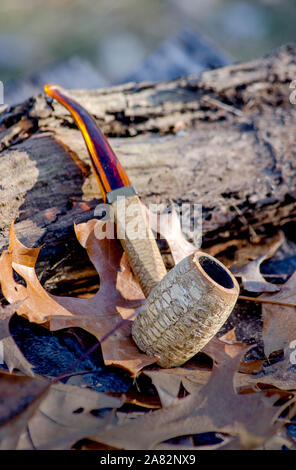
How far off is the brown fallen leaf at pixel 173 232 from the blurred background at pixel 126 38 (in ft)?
6.69

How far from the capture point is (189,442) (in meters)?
1.05

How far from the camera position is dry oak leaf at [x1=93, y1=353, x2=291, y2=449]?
1003mm

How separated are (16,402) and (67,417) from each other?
5.2 inches

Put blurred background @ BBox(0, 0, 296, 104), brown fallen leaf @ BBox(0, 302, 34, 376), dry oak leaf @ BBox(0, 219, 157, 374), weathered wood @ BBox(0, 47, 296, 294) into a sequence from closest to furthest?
brown fallen leaf @ BBox(0, 302, 34, 376) < dry oak leaf @ BBox(0, 219, 157, 374) < weathered wood @ BBox(0, 47, 296, 294) < blurred background @ BBox(0, 0, 296, 104)

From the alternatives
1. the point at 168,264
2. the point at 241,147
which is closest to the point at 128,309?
the point at 168,264

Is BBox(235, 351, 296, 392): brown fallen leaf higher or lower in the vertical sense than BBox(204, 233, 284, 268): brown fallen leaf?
lower

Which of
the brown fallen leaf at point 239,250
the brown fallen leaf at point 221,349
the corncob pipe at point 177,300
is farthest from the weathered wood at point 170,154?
the brown fallen leaf at point 221,349

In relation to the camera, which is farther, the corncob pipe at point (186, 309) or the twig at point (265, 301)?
the twig at point (265, 301)

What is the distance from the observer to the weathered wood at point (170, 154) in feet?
5.40

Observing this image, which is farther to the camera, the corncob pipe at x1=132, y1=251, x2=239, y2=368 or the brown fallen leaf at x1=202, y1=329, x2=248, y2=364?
the brown fallen leaf at x1=202, y1=329, x2=248, y2=364

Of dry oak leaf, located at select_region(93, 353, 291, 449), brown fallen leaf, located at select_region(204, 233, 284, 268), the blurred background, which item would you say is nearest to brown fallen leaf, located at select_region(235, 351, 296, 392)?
dry oak leaf, located at select_region(93, 353, 291, 449)

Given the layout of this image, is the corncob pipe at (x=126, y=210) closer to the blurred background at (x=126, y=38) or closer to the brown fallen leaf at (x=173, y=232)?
the brown fallen leaf at (x=173, y=232)

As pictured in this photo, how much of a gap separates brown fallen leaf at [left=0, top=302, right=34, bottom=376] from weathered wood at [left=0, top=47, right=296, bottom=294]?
1.26ft

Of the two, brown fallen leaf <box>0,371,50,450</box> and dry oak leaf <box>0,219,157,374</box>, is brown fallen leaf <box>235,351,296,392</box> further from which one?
brown fallen leaf <box>0,371,50,450</box>
